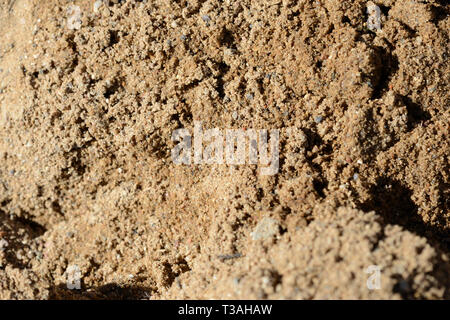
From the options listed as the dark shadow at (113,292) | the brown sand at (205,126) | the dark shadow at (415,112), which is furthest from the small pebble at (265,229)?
the dark shadow at (415,112)

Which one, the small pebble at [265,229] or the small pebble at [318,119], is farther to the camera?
the small pebble at [318,119]

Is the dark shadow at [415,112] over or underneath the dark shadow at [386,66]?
underneath

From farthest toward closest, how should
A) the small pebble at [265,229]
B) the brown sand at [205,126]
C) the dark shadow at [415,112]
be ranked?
the dark shadow at [415,112] → the brown sand at [205,126] → the small pebble at [265,229]

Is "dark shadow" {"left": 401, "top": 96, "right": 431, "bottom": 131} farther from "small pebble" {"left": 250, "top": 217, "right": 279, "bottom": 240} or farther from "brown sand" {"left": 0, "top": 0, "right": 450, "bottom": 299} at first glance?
"small pebble" {"left": 250, "top": 217, "right": 279, "bottom": 240}

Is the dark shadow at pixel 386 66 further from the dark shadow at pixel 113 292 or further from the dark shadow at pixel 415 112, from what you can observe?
the dark shadow at pixel 113 292

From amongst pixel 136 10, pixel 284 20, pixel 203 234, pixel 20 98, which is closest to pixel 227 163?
pixel 203 234

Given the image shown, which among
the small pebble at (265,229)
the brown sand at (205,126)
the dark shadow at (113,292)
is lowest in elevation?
the dark shadow at (113,292)

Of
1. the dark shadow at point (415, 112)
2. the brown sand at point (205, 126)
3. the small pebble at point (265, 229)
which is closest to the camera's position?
the small pebble at point (265, 229)

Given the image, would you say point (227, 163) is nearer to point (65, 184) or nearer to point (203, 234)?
point (203, 234)

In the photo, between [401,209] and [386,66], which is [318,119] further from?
[401,209]
